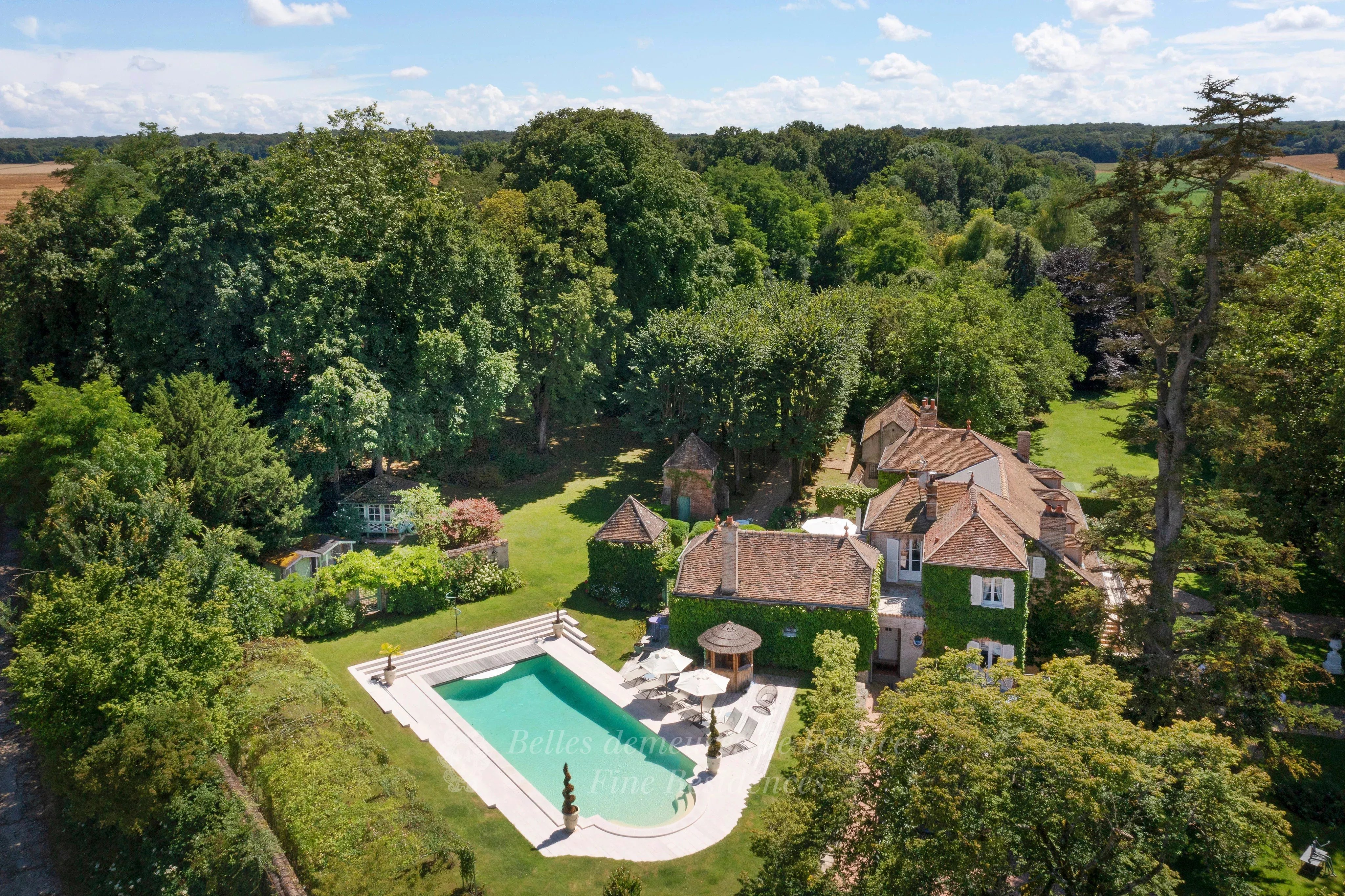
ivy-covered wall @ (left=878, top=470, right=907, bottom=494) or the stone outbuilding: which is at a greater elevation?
ivy-covered wall @ (left=878, top=470, right=907, bottom=494)

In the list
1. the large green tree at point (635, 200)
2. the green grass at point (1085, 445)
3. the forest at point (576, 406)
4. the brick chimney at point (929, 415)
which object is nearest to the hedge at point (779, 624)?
the forest at point (576, 406)

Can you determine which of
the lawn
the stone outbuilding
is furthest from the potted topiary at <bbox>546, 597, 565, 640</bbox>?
the stone outbuilding

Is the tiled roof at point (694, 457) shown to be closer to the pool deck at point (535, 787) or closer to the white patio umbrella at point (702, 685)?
the pool deck at point (535, 787)

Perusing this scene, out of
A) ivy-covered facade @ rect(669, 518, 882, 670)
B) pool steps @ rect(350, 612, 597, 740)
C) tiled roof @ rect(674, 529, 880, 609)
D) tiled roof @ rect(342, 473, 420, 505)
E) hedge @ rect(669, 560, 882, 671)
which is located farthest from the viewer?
tiled roof @ rect(342, 473, 420, 505)

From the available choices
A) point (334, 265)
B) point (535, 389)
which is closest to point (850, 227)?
point (535, 389)

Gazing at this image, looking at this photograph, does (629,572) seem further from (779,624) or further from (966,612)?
(966,612)

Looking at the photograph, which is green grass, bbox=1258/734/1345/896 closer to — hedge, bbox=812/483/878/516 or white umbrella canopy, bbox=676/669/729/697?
white umbrella canopy, bbox=676/669/729/697
